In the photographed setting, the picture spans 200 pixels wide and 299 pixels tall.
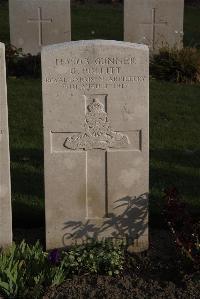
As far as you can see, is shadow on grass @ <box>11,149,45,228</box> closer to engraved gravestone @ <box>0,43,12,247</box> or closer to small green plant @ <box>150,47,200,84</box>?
engraved gravestone @ <box>0,43,12,247</box>

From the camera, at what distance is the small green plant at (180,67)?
11.2 meters

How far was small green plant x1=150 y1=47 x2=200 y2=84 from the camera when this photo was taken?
36.6ft

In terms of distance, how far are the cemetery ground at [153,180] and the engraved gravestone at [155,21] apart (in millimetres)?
1708

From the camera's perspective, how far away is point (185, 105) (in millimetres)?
9711

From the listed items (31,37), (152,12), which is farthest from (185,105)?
(31,37)

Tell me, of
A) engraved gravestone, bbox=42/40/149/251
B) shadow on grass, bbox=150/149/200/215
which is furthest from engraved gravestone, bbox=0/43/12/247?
Answer: shadow on grass, bbox=150/149/200/215

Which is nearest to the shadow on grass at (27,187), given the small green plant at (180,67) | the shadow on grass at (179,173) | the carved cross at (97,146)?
the carved cross at (97,146)

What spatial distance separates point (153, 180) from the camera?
6.65 metres

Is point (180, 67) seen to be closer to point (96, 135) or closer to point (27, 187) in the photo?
point (27, 187)

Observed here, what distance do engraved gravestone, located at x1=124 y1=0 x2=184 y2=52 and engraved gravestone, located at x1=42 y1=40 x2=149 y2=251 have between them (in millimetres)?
7607

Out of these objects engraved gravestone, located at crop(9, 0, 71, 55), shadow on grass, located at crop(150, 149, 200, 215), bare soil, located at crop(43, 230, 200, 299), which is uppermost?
engraved gravestone, located at crop(9, 0, 71, 55)

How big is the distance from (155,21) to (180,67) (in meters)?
1.65

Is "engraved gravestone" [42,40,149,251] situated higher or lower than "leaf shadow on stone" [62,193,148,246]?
higher

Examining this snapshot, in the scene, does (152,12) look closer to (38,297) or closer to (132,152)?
(132,152)
